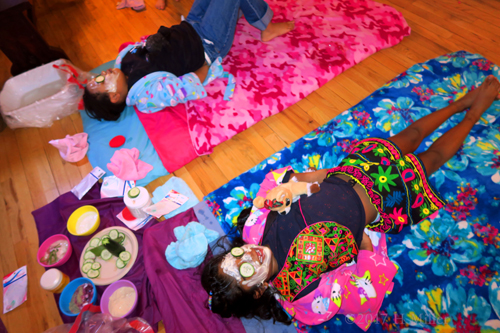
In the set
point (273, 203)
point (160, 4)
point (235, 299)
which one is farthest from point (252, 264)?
point (160, 4)

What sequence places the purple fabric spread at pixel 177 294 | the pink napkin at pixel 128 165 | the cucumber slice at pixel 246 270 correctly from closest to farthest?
1. the cucumber slice at pixel 246 270
2. the purple fabric spread at pixel 177 294
3. the pink napkin at pixel 128 165

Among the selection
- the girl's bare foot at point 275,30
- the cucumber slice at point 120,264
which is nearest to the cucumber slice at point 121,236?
the cucumber slice at point 120,264

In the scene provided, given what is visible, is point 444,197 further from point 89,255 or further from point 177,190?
point 89,255

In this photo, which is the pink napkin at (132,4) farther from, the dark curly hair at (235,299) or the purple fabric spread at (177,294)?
the dark curly hair at (235,299)

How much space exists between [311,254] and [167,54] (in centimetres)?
171

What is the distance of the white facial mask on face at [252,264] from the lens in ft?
3.43

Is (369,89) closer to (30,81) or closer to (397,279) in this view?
(397,279)

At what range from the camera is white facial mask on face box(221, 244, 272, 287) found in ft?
3.43

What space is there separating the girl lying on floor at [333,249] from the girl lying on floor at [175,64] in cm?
113

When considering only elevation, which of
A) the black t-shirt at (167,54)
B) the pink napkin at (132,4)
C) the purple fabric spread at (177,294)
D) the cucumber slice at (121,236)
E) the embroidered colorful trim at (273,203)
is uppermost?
the pink napkin at (132,4)

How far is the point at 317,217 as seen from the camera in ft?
3.77

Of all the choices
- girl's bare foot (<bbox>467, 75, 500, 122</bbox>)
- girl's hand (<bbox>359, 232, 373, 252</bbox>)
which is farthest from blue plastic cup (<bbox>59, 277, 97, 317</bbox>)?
girl's bare foot (<bbox>467, 75, 500, 122</bbox>)

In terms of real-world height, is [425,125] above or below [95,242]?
above

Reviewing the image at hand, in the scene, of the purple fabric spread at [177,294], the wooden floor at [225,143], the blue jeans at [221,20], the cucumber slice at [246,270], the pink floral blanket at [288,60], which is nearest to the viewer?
the cucumber slice at [246,270]
